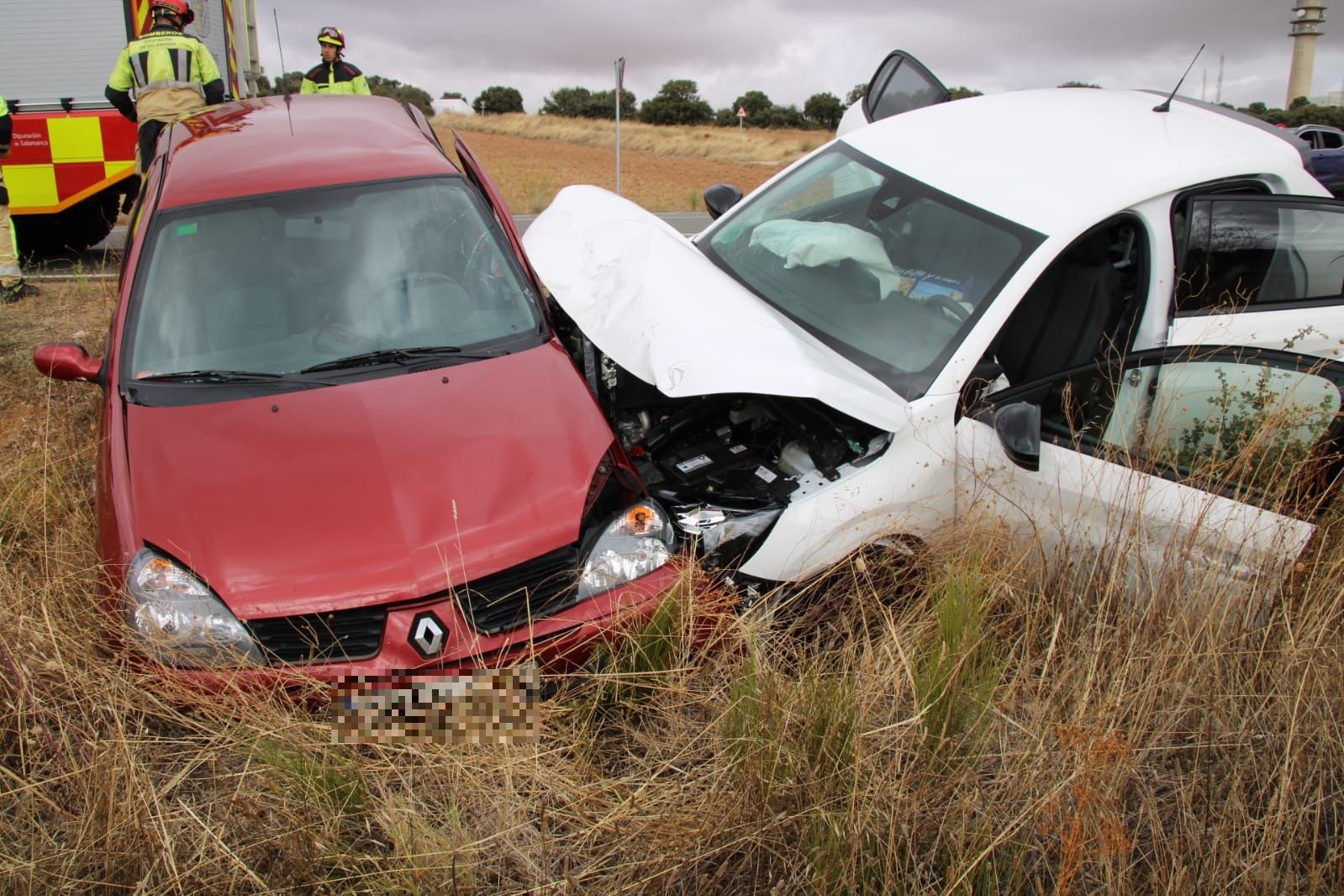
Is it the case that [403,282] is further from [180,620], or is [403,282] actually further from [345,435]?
[180,620]

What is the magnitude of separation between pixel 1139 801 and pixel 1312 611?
0.77 metres

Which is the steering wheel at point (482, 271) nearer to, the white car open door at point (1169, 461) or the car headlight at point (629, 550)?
the car headlight at point (629, 550)

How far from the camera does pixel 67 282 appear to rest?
24.7 ft

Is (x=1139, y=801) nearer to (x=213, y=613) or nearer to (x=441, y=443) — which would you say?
(x=441, y=443)

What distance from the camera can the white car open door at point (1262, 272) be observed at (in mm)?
3510

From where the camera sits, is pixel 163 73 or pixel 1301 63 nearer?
pixel 163 73

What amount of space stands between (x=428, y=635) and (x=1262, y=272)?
131 inches

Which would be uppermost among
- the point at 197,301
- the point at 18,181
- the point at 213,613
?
the point at 18,181

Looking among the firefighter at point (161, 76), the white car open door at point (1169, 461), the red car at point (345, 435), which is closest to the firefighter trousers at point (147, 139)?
the firefighter at point (161, 76)

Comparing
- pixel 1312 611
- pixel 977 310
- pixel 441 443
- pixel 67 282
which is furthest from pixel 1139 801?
pixel 67 282

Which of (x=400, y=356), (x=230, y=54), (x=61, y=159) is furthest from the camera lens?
(x=230, y=54)

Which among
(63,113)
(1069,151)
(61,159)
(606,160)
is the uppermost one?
(606,160)

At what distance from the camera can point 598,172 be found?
73.9ft

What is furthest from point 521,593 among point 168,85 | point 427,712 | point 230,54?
point 230,54
